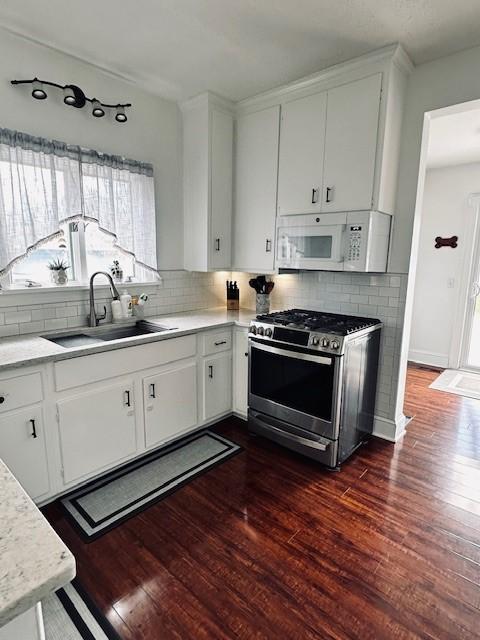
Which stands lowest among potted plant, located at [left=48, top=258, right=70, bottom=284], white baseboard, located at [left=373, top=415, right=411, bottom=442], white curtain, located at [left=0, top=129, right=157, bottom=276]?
white baseboard, located at [left=373, top=415, right=411, bottom=442]

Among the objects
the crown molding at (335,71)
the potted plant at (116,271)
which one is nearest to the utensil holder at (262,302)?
the potted plant at (116,271)

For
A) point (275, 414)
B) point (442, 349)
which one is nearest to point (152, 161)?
point (275, 414)

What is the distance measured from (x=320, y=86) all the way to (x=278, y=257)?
126 cm

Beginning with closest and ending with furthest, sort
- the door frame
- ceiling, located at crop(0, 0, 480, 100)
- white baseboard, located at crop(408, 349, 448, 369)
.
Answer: ceiling, located at crop(0, 0, 480, 100)
the door frame
white baseboard, located at crop(408, 349, 448, 369)

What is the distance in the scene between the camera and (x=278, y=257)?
299cm

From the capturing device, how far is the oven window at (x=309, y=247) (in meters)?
2.65

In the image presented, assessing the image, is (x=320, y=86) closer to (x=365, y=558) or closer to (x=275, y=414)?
(x=275, y=414)

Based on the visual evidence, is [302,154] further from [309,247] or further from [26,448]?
[26,448]

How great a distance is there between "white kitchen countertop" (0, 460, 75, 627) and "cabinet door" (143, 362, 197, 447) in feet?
5.85

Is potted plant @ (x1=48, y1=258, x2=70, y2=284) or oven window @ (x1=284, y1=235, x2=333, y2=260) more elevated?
oven window @ (x1=284, y1=235, x2=333, y2=260)

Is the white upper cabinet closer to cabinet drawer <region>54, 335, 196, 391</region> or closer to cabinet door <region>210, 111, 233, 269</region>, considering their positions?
cabinet door <region>210, 111, 233, 269</region>

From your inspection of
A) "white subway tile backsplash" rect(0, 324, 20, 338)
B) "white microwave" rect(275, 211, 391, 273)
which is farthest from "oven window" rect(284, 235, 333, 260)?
"white subway tile backsplash" rect(0, 324, 20, 338)

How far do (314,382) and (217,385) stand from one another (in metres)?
0.89

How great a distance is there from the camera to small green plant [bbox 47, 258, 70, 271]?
2.54 m
